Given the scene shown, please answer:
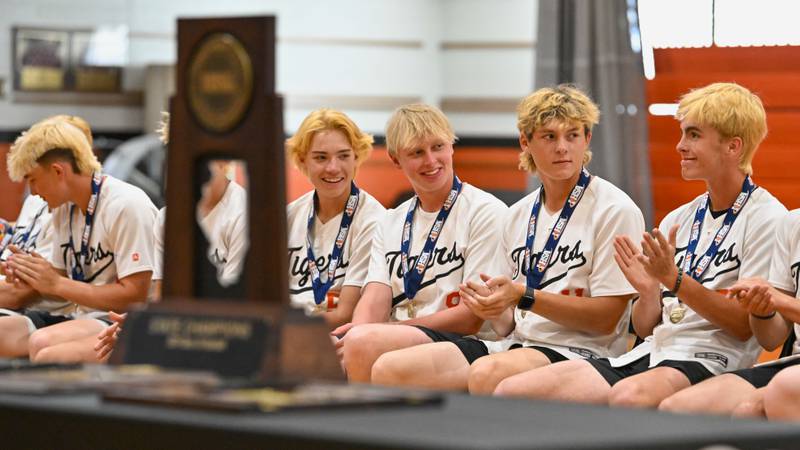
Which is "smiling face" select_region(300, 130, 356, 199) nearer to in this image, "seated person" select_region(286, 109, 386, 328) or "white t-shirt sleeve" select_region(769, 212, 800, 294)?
"seated person" select_region(286, 109, 386, 328)

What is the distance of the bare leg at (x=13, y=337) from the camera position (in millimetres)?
4938

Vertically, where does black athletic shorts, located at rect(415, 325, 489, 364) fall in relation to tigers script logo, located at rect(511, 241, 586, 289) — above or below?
below

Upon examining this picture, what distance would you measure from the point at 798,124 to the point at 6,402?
4788 mm

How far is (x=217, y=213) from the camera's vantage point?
14.9 ft

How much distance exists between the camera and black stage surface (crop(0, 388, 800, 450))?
145 centimetres

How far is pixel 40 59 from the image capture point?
33.5ft

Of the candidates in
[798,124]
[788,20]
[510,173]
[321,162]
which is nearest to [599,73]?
[788,20]

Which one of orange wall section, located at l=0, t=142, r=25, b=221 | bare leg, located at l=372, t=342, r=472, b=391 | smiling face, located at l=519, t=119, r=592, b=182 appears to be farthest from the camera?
orange wall section, located at l=0, t=142, r=25, b=221

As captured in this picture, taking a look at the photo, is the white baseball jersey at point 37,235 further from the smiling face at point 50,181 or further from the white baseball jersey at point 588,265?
the white baseball jersey at point 588,265

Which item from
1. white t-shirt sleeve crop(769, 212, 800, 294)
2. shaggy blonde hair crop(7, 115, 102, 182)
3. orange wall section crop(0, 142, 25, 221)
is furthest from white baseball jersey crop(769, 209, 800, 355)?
orange wall section crop(0, 142, 25, 221)

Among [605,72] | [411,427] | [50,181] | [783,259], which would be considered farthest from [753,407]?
[605,72]

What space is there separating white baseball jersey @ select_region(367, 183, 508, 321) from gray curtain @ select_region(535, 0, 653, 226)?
8.84ft

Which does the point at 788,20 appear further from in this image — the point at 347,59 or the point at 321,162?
the point at 347,59

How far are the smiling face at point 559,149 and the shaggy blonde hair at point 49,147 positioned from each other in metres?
1.92
